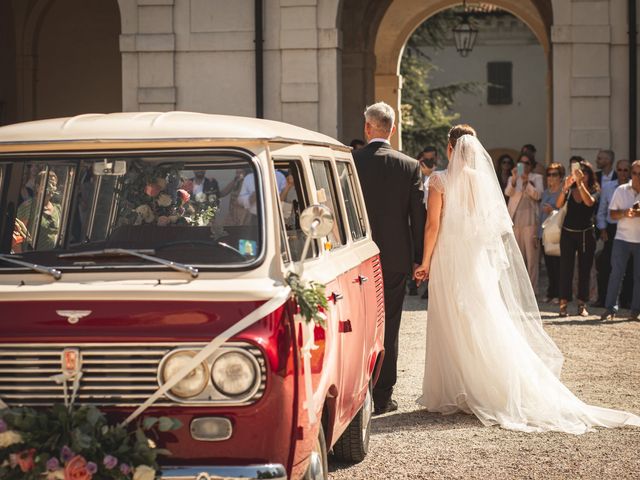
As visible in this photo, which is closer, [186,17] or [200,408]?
[200,408]

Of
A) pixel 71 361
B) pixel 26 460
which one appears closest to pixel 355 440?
pixel 71 361

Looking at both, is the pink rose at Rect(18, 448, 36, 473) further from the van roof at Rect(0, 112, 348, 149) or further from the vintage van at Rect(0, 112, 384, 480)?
the van roof at Rect(0, 112, 348, 149)

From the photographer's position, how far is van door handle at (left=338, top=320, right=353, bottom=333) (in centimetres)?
639

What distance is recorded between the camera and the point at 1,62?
26625mm

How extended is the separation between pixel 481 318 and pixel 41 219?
3988mm

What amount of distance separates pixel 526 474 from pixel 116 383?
3.05 metres

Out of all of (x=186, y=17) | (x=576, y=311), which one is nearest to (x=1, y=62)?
(x=186, y=17)

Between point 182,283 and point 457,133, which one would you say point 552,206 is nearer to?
point 457,133

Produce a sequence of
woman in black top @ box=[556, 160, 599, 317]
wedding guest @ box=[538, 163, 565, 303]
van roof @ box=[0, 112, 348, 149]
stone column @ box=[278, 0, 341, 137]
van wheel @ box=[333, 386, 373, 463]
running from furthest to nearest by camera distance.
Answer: stone column @ box=[278, 0, 341, 137]
wedding guest @ box=[538, 163, 565, 303]
woman in black top @ box=[556, 160, 599, 317]
van wheel @ box=[333, 386, 373, 463]
van roof @ box=[0, 112, 348, 149]

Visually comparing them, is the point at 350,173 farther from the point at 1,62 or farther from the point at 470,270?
the point at 1,62

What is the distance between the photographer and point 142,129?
5832mm

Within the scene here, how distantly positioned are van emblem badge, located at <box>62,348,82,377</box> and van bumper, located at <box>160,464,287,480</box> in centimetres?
51

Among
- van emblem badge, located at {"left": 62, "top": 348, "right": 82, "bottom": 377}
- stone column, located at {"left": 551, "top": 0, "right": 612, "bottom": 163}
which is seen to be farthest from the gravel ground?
stone column, located at {"left": 551, "top": 0, "right": 612, "bottom": 163}

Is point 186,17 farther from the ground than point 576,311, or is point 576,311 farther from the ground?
point 186,17
